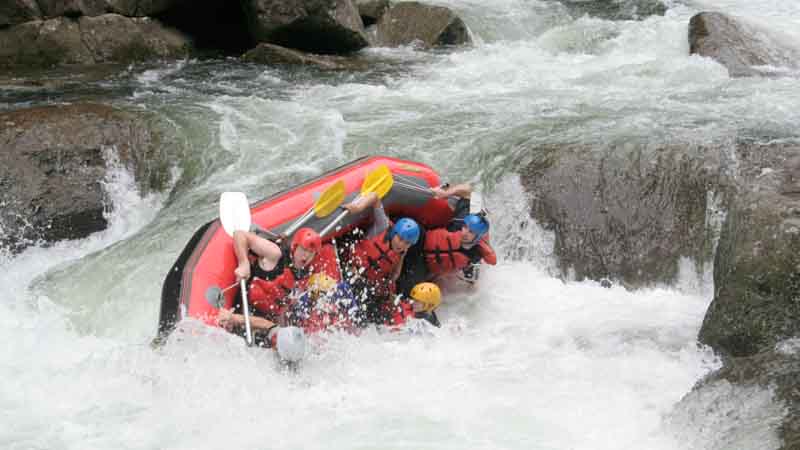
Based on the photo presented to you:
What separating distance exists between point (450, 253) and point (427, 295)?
44 cm

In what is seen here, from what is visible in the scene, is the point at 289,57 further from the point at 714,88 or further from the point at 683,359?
the point at 683,359

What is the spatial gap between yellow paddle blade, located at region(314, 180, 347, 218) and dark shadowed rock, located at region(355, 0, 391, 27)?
6.27 meters

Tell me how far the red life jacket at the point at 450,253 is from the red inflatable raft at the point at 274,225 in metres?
0.29

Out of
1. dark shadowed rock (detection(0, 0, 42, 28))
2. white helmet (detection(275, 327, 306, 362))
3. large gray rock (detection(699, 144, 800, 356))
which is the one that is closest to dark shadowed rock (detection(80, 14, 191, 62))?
dark shadowed rock (detection(0, 0, 42, 28))

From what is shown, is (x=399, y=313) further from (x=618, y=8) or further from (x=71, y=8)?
(x=618, y=8)

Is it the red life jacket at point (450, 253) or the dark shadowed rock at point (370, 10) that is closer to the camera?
the red life jacket at point (450, 253)

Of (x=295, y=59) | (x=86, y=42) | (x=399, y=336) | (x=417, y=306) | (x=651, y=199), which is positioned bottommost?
(x=399, y=336)

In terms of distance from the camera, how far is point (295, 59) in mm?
9391

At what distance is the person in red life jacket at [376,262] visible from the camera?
190 inches

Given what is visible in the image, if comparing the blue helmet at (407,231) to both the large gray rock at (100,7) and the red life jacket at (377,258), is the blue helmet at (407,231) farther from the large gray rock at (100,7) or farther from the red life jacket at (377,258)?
the large gray rock at (100,7)

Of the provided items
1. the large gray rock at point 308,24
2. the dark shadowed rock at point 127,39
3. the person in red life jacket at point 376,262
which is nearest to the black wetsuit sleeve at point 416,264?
the person in red life jacket at point 376,262

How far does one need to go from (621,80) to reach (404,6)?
3595mm

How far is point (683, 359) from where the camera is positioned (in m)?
4.41

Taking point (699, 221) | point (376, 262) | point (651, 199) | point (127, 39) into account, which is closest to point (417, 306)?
point (376, 262)
